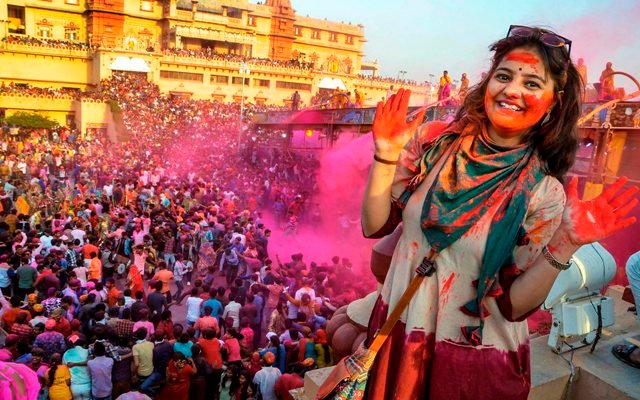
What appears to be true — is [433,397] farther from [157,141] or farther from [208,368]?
[157,141]

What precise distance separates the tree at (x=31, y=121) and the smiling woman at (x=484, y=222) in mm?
34611

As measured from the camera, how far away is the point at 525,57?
A: 5.41 feet

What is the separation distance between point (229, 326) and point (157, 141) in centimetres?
2015

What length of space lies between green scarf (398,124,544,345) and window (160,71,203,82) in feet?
132

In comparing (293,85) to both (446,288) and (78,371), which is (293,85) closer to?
(78,371)

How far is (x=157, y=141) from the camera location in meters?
24.7

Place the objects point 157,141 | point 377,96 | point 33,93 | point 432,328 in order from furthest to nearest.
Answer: point 377,96 → point 33,93 → point 157,141 → point 432,328

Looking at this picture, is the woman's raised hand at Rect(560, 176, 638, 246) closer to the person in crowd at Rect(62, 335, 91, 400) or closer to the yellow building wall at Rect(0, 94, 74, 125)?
the person in crowd at Rect(62, 335, 91, 400)

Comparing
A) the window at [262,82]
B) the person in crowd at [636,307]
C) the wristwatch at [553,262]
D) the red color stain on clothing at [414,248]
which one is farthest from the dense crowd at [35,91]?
the wristwatch at [553,262]

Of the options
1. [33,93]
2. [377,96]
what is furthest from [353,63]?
[33,93]

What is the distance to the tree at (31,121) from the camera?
30.5 metres

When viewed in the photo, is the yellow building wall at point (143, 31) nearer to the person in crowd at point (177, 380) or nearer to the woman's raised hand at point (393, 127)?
the person in crowd at point (177, 380)

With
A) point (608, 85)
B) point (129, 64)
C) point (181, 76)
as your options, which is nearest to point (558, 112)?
point (608, 85)

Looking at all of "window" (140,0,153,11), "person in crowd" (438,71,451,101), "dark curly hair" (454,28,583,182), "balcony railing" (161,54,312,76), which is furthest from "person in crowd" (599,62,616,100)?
"window" (140,0,153,11)
